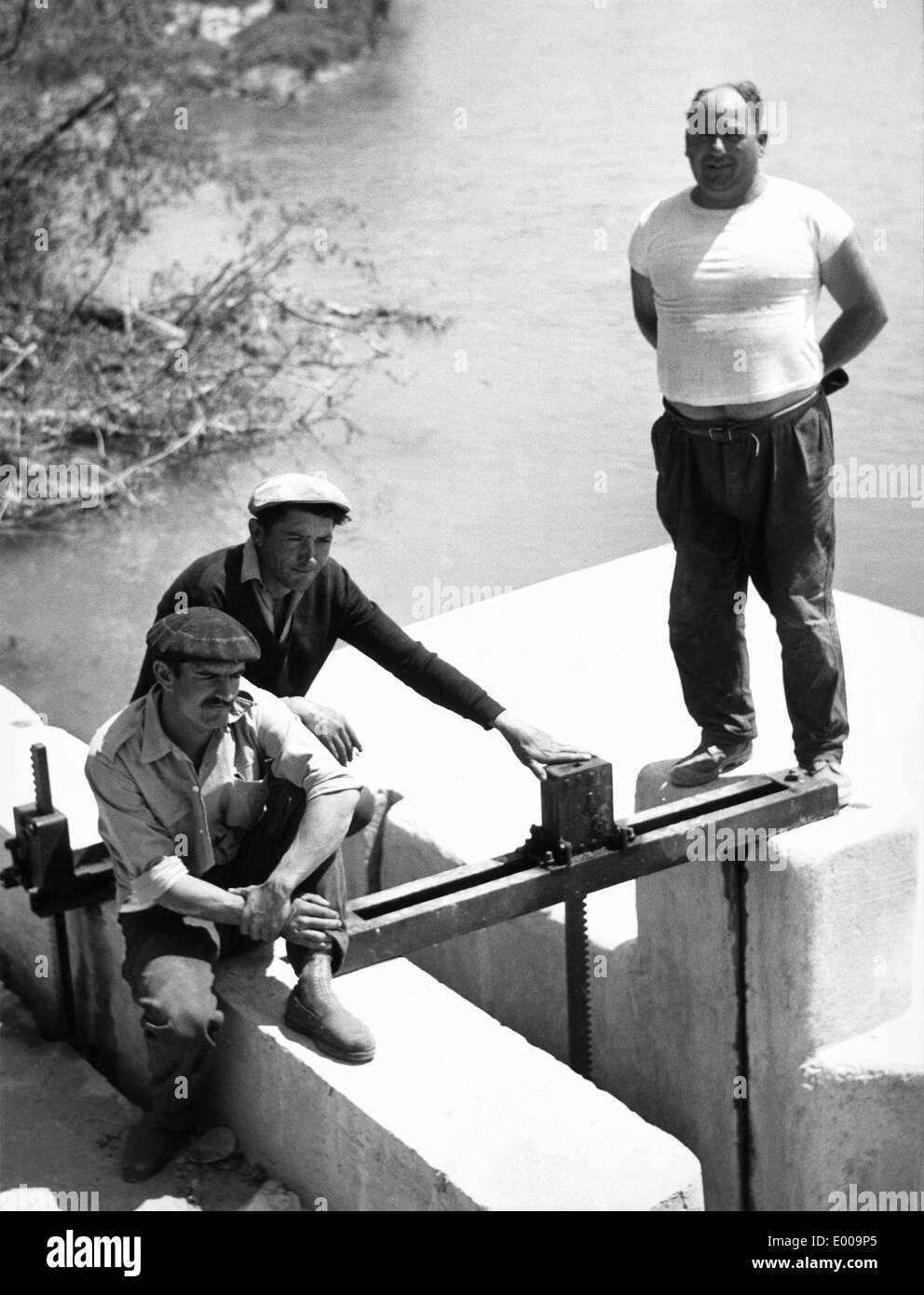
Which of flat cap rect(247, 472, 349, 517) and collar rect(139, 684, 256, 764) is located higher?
flat cap rect(247, 472, 349, 517)

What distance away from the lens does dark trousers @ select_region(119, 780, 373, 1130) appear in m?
4.14

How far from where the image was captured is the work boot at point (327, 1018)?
4062mm

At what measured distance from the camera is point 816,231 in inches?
175

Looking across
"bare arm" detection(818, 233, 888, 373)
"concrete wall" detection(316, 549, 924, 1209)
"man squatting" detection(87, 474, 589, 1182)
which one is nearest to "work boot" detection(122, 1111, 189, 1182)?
"man squatting" detection(87, 474, 589, 1182)

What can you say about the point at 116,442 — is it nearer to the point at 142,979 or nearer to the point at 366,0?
the point at 366,0

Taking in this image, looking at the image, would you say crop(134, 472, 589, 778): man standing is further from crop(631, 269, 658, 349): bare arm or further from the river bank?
the river bank

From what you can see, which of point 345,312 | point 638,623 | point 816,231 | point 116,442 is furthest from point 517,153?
point 816,231

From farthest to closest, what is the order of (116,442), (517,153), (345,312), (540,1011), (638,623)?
1. (517,153)
2. (345,312)
3. (116,442)
4. (638,623)
5. (540,1011)

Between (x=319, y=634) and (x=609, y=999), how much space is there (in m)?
1.14

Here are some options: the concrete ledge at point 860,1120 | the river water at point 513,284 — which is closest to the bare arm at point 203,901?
the concrete ledge at point 860,1120

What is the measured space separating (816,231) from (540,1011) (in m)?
1.95

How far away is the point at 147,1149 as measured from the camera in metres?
4.39

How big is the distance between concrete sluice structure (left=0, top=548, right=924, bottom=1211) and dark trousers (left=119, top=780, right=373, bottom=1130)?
109 mm

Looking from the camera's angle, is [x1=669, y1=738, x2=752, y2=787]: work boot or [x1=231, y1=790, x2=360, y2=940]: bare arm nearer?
[x1=231, y1=790, x2=360, y2=940]: bare arm
